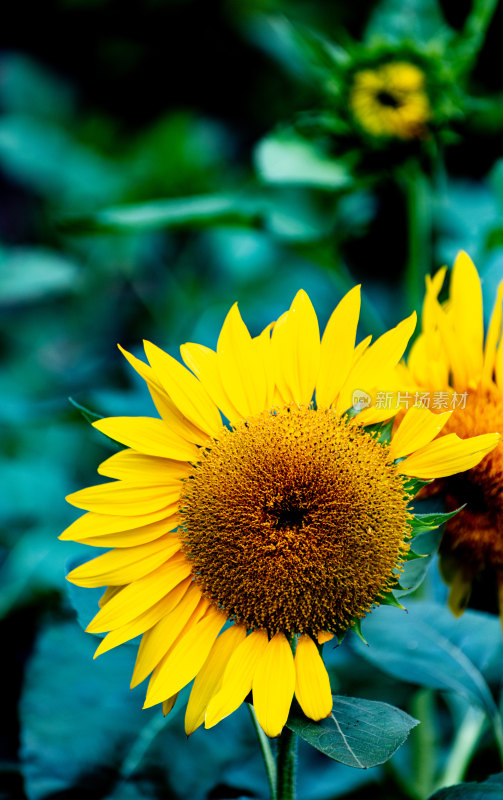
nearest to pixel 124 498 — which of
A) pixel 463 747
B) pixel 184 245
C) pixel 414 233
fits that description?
pixel 463 747

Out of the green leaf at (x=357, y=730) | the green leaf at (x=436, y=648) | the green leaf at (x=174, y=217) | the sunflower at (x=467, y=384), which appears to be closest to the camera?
the green leaf at (x=357, y=730)

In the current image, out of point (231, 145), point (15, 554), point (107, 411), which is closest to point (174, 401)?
point (107, 411)

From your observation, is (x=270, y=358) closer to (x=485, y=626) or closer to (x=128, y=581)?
(x=128, y=581)

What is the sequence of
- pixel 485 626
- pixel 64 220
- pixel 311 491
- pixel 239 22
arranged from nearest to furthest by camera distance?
pixel 311 491
pixel 485 626
pixel 64 220
pixel 239 22

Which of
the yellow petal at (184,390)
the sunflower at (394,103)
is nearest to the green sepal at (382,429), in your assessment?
the yellow petal at (184,390)

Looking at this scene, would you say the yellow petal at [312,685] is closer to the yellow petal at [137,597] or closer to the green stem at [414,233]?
the yellow petal at [137,597]

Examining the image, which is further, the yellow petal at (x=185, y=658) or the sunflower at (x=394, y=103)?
the sunflower at (x=394, y=103)

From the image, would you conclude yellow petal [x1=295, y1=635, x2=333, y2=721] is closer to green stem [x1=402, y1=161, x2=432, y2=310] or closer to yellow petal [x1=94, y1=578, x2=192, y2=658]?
yellow petal [x1=94, y1=578, x2=192, y2=658]
